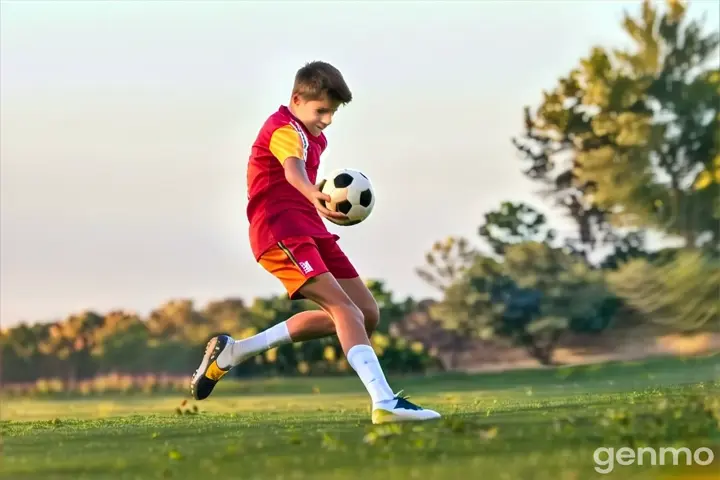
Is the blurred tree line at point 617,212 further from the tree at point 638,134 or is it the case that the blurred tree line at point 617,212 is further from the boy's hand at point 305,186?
the boy's hand at point 305,186

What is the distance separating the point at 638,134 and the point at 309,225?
1121cm

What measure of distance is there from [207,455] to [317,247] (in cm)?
160

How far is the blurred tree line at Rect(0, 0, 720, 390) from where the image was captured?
12102mm

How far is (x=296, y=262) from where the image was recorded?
5.08 m

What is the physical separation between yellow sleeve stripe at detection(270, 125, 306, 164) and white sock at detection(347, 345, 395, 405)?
0.94 m

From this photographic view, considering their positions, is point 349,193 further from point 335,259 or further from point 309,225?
point 335,259

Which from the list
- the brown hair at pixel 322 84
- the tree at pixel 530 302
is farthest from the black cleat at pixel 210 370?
the tree at pixel 530 302

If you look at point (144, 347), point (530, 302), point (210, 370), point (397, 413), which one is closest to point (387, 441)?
point (397, 413)

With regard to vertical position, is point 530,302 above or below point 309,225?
above

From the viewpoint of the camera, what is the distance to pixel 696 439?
4000mm

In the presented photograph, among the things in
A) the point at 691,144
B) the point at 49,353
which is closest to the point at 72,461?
the point at 49,353

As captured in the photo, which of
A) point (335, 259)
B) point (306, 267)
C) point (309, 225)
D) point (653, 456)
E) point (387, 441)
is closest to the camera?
point (653, 456)

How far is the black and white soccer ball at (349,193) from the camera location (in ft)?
16.2

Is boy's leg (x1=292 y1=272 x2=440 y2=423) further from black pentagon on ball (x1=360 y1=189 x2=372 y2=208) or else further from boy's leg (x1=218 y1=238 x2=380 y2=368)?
black pentagon on ball (x1=360 y1=189 x2=372 y2=208)
